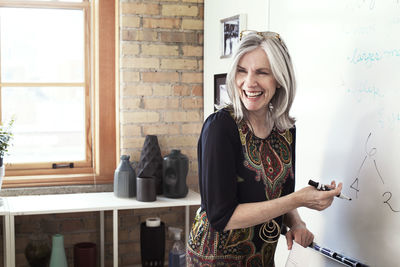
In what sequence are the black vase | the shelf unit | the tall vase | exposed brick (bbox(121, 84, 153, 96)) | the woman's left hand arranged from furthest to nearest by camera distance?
exposed brick (bbox(121, 84, 153, 96))
the black vase
the tall vase
the shelf unit
the woman's left hand

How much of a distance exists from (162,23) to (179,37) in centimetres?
14

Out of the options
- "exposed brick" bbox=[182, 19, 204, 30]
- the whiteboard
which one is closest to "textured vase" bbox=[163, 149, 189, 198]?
"exposed brick" bbox=[182, 19, 204, 30]

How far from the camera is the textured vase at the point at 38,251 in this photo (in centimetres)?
288

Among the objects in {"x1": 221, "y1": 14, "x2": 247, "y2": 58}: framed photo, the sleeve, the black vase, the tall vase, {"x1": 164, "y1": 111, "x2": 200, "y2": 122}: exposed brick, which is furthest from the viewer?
{"x1": 164, "y1": 111, "x2": 200, "y2": 122}: exposed brick

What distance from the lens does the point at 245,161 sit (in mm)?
1513

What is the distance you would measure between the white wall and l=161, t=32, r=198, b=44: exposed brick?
81 millimetres

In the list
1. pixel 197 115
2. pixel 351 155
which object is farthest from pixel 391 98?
pixel 197 115

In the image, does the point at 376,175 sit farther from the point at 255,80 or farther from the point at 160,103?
the point at 160,103

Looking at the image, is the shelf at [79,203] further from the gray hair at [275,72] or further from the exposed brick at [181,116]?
the gray hair at [275,72]

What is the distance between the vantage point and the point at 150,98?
316 cm

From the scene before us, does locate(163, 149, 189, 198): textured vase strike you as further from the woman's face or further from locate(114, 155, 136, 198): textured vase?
the woman's face

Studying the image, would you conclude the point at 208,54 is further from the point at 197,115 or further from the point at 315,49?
the point at 315,49

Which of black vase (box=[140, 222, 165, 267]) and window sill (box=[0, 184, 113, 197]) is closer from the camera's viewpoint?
black vase (box=[140, 222, 165, 267])

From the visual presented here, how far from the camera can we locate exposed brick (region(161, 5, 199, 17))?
3149 mm
